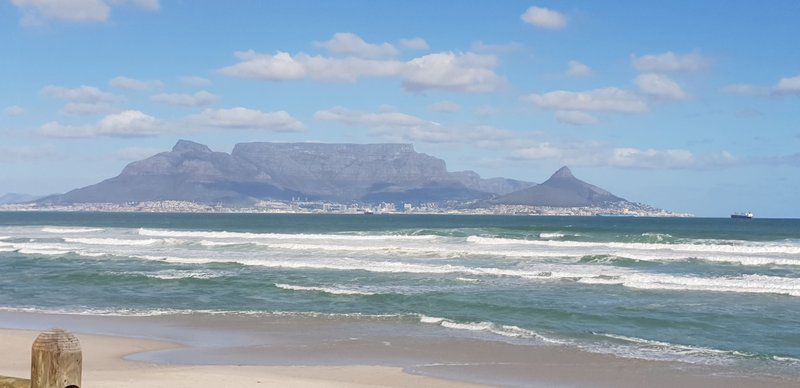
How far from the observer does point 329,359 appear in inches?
510

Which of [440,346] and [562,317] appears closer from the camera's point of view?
[440,346]

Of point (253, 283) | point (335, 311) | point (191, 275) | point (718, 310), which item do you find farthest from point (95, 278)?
point (718, 310)

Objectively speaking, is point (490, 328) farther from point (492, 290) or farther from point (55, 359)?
point (55, 359)

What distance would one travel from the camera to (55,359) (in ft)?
15.0

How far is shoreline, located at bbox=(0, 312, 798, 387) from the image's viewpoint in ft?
37.0

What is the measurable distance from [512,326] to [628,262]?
16.9m

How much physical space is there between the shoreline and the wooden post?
19.0ft

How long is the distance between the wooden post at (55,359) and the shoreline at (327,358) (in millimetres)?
5802

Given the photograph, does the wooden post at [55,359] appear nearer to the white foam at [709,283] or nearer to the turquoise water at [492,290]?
the turquoise water at [492,290]

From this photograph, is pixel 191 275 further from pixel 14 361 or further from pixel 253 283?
pixel 14 361

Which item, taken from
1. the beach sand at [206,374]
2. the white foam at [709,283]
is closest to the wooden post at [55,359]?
the beach sand at [206,374]

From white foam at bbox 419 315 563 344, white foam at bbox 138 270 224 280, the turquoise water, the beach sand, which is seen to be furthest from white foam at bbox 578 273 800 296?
the beach sand

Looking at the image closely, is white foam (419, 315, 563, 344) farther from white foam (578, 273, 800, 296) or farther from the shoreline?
white foam (578, 273, 800, 296)

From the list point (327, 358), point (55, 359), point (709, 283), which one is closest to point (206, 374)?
point (327, 358)
